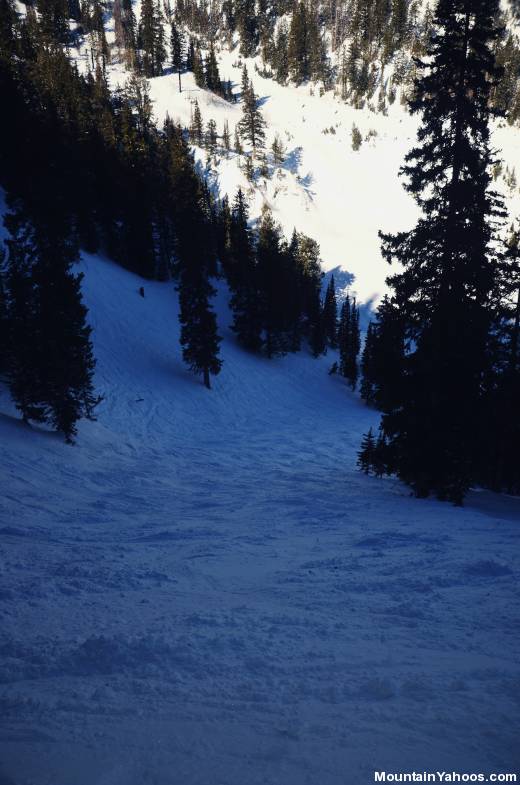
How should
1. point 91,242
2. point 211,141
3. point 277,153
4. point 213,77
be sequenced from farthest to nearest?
point 213,77 < point 277,153 < point 211,141 < point 91,242

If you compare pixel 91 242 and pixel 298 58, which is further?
pixel 298 58

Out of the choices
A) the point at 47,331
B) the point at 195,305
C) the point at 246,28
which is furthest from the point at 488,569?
the point at 246,28

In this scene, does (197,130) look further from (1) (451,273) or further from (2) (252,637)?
(2) (252,637)

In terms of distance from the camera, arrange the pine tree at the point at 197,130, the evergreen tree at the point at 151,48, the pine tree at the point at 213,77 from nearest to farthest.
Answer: the pine tree at the point at 197,130 < the pine tree at the point at 213,77 < the evergreen tree at the point at 151,48

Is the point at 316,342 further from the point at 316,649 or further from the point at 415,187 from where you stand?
the point at 316,649

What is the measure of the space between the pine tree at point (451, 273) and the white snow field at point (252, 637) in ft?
5.09

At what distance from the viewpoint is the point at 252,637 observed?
12.3 feet

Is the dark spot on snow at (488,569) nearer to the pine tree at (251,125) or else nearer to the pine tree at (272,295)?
the pine tree at (272,295)

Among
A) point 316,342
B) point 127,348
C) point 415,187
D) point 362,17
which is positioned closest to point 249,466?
point 415,187

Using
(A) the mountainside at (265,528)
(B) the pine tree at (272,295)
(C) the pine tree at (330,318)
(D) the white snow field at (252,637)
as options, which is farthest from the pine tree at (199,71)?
(D) the white snow field at (252,637)

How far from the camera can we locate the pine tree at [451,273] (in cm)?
1007

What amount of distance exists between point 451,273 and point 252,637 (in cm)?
1086

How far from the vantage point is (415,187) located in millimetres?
11234

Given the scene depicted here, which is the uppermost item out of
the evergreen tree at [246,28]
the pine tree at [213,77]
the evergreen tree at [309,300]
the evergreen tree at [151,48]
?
the evergreen tree at [246,28]
